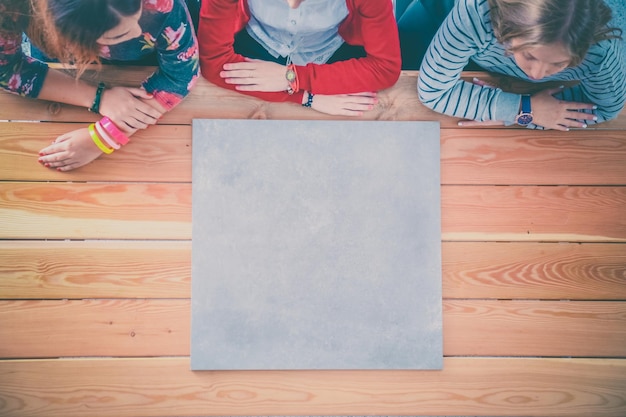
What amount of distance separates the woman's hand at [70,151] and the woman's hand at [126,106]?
0.08 meters

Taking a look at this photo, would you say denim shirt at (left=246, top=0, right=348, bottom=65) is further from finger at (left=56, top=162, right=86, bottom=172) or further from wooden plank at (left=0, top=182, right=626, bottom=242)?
finger at (left=56, top=162, right=86, bottom=172)

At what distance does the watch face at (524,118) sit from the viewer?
1164mm

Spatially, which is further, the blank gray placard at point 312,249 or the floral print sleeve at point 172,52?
the blank gray placard at point 312,249

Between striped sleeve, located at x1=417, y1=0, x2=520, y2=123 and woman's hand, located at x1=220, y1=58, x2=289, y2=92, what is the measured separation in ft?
1.08

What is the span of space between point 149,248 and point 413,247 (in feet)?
2.12

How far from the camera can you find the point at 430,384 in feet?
3.94

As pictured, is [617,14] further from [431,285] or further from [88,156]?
[88,156]

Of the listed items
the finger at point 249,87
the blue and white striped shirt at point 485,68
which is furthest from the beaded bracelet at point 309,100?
the blue and white striped shirt at point 485,68

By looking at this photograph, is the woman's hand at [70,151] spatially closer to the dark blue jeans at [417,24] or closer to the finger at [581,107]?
the dark blue jeans at [417,24]

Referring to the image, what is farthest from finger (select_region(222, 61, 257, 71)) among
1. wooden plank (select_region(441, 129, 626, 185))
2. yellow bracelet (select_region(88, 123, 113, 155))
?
wooden plank (select_region(441, 129, 626, 185))

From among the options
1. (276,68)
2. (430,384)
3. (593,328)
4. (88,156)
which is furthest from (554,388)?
(88,156)

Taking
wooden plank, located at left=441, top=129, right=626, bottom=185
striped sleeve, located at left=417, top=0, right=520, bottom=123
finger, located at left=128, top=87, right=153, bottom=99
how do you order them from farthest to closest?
wooden plank, located at left=441, top=129, right=626, bottom=185 < finger, located at left=128, top=87, right=153, bottom=99 < striped sleeve, located at left=417, top=0, right=520, bottom=123

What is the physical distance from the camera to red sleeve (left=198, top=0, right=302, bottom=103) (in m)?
1.00

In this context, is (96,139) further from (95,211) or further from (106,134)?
(95,211)
